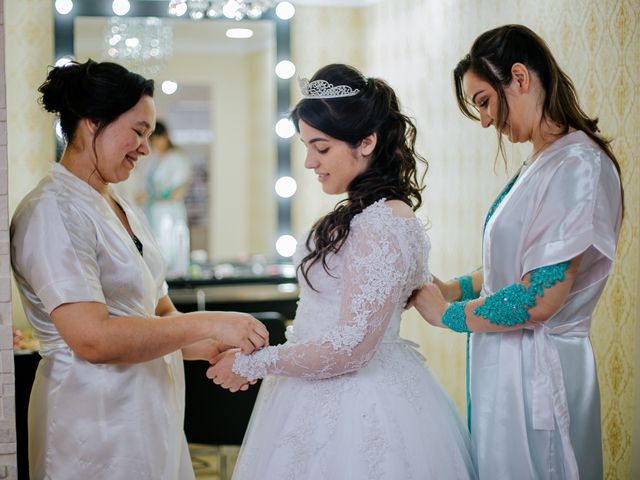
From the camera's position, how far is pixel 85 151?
179 cm

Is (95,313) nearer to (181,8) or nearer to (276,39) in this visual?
(181,8)

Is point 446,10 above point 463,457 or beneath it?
above

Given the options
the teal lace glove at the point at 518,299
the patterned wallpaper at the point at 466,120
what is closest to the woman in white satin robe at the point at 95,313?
the teal lace glove at the point at 518,299

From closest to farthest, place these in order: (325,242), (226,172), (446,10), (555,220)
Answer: (555,220) < (325,242) < (446,10) < (226,172)

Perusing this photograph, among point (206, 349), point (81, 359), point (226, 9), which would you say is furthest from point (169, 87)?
point (81, 359)

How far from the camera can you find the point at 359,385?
175 centimetres

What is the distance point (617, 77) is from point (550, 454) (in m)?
1.16

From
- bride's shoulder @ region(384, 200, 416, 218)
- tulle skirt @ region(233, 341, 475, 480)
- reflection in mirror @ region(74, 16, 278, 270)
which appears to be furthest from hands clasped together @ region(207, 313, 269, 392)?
reflection in mirror @ region(74, 16, 278, 270)

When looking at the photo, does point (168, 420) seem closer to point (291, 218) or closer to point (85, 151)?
point (85, 151)

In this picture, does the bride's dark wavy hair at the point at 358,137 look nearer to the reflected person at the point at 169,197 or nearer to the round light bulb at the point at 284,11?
the reflected person at the point at 169,197

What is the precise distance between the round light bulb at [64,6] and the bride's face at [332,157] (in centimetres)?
249

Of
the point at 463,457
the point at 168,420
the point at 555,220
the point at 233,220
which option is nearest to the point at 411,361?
the point at 463,457

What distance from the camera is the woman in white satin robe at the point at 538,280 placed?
5.37ft

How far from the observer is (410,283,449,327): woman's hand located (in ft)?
6.03
